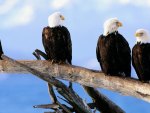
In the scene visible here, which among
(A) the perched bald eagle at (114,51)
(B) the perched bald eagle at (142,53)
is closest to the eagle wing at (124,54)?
(A) the perched bald eagle at (114,51)

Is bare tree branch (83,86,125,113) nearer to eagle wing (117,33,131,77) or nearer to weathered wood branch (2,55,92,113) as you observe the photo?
weathered wood branch (2,55,92,113)

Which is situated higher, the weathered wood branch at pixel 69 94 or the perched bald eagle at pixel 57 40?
the perched bald eagle at pixel 57 40

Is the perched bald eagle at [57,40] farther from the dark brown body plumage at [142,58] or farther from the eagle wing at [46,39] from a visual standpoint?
the dark brown body plumage at [142,58]

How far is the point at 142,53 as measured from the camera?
11.0 metres

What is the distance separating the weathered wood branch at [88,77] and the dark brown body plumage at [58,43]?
0.82 feet

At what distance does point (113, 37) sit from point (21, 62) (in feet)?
6.49

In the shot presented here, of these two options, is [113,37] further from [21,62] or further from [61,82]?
[21,62]

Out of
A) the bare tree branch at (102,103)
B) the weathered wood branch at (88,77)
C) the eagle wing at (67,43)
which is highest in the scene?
the eagle wing at (67,43)

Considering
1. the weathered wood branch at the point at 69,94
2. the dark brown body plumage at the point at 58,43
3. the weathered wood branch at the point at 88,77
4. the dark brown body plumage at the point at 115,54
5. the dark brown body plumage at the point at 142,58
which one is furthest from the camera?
the dark brown body plumage at the point at 58,43

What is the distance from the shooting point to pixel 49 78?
11.5 meters

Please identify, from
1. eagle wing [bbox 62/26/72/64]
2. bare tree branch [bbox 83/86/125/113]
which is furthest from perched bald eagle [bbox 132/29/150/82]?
eagle wing [bbox 62/26/72/64]

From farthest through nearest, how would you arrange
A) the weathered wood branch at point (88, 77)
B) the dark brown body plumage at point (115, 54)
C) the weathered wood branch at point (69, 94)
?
the weathered wood branch at point (69, 94) → the dark brown body plumage at point (115, 54) → the weathered wood branch at point (88, 77)

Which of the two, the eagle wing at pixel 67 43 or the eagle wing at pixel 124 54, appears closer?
the eagle wing at pixel 124 54

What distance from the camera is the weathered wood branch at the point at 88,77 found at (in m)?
10.6
